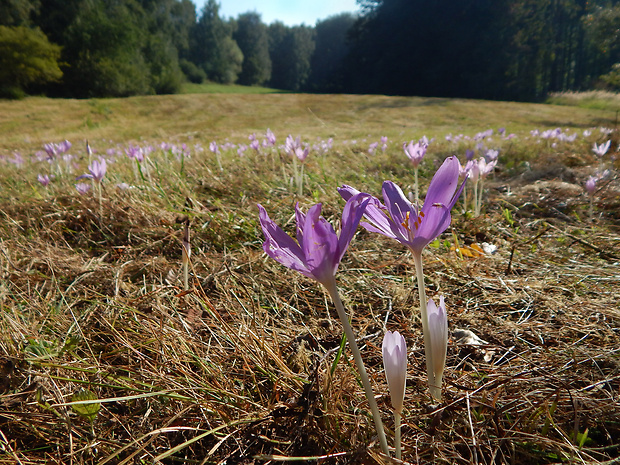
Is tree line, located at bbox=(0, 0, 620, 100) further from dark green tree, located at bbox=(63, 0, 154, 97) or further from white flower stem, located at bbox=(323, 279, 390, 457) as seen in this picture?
white flower stem, located at bbox=(323, 279, 390, 457)

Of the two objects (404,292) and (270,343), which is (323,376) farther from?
(404,292)

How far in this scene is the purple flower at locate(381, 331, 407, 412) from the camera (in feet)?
2.13

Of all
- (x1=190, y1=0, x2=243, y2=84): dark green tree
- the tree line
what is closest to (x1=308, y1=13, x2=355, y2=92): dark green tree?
(x1=190, y1=0, x2=243, y2=84): dark green tree

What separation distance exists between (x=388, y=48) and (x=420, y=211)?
1909 inches

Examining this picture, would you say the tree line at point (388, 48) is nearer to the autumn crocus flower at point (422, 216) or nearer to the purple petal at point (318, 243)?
the autumn crocus flower at point (422, 216)

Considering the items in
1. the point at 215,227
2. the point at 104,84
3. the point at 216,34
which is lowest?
the point at 215,227

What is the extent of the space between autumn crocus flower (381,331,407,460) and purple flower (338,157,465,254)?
0.65 feet

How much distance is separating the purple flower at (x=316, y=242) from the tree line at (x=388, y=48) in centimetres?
2722

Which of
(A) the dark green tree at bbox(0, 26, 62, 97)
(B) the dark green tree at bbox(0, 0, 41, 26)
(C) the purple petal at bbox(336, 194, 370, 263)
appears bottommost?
(C) the purple petal at bbox(336, 194, 370, 263)

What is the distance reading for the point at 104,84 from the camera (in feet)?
96.0

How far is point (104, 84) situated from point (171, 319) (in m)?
35.3

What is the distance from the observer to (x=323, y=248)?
0.61 metres

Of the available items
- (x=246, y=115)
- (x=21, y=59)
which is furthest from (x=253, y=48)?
(x=246, y=115)

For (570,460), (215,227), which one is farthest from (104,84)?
(570,460)
